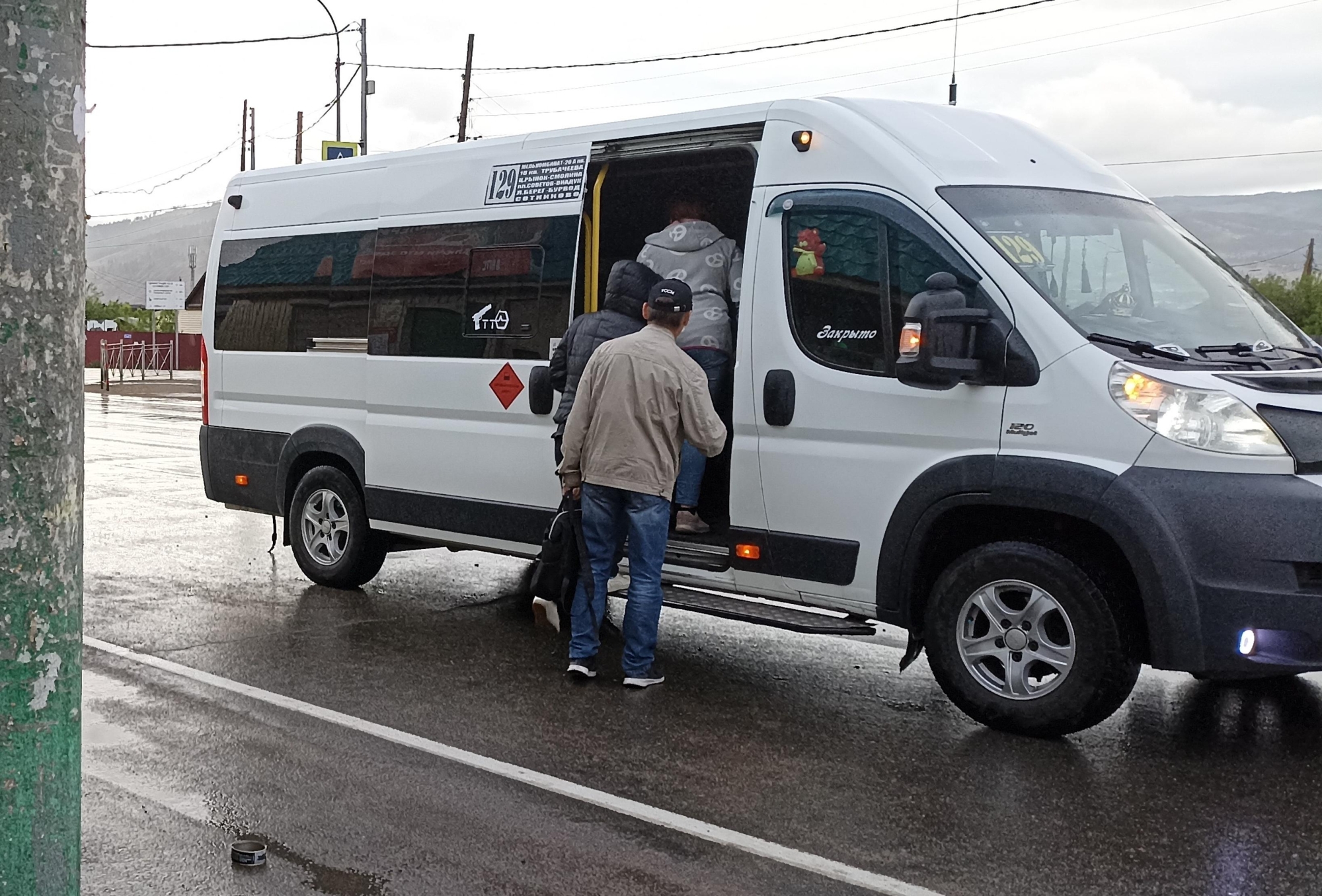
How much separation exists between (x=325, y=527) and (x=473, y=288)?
192 cm

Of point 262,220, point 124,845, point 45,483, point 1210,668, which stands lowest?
point 124,845

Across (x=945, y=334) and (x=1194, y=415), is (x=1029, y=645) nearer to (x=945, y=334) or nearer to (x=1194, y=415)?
(x=1194, y=415)

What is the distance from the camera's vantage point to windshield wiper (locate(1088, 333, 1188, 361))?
17.0ft

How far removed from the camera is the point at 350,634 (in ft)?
23.5

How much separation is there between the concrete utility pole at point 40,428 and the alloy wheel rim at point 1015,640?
3.76 metres

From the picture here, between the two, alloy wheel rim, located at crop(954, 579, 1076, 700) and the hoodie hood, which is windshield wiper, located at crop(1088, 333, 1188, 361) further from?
the hoodie hood

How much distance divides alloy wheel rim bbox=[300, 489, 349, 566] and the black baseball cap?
295 centimetres

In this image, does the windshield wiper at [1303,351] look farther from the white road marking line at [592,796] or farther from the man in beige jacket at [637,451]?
the white road marking line at [592,796]

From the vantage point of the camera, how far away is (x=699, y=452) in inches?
270

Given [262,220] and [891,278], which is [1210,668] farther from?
[262,220]

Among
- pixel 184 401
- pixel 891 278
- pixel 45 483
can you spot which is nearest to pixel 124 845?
pixel 45 483

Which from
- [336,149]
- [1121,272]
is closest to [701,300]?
[1121,272]

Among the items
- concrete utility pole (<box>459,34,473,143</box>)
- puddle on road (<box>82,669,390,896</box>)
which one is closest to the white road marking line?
puddle on road (<box>82,669,390,896</box>)

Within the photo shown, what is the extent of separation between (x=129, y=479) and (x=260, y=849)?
10.7m
